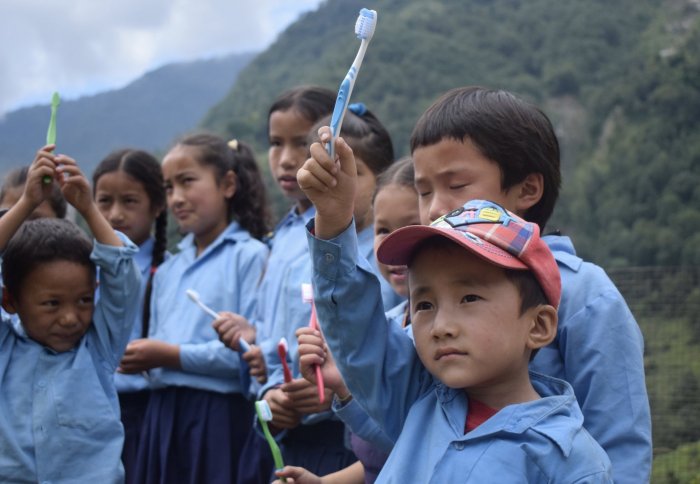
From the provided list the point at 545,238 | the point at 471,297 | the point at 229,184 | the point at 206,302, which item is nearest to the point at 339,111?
the point at 471,297

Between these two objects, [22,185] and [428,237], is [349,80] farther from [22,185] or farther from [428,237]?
[22,185]

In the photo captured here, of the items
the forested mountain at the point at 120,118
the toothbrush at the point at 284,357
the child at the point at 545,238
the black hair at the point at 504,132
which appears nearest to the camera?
the child at the point at 545,238

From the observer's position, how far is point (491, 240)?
5.07ft

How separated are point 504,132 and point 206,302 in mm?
1575

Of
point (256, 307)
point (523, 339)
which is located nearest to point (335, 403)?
point (523, 339)

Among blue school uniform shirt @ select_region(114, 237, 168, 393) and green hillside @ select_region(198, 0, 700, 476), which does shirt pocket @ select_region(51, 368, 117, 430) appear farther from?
green hillside @ select_region(198, 0, 700, 476)

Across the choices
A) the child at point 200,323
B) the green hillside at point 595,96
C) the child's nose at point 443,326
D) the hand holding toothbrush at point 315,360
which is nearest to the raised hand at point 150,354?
the child at point 200,323

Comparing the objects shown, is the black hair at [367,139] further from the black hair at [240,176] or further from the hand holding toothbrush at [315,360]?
the hand holding toothbrush at [315,360]

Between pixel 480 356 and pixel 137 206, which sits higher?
pixel 137 206

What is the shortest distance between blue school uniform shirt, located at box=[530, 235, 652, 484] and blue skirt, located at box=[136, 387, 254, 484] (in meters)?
1.49

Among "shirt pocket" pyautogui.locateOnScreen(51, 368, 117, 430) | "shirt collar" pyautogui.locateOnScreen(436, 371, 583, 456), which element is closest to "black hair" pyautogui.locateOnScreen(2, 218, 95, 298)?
"shirt pocket" pyautogui.locateOnScreen(51, 368, 117, 430)

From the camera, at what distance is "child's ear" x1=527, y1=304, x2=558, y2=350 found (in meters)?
1.60

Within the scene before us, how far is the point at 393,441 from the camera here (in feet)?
5.92

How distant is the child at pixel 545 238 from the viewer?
5.53ft
